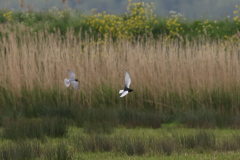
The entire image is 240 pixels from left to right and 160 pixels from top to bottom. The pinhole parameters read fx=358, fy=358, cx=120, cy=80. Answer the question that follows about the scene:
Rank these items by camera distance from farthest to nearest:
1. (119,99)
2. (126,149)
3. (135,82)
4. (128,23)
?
(128,23) → (135,82) → (119,99) → (126,149)

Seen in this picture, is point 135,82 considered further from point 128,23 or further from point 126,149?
point 128,23

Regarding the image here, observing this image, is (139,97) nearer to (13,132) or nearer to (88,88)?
(88,88)

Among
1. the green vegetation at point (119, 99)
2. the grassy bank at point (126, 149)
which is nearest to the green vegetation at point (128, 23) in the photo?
the green vegetation at point (119, 99)

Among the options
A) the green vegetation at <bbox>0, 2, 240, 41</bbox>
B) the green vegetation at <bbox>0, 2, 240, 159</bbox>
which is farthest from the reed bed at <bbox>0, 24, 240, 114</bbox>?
the green vegetation at <bbox>0, 2, 240, 41</bbox>

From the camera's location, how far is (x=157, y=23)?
16.8 m

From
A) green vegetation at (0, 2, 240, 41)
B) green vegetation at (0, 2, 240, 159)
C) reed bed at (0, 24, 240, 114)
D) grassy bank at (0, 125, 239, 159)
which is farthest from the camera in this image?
green vegetation at (0, 2, 240, 41)

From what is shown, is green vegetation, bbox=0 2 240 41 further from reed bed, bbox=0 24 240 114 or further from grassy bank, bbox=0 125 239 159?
grassy bank, bbox=0 125 239 159

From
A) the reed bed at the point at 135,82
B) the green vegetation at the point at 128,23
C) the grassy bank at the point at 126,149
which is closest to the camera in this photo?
the grassy bank at the point at 126,149

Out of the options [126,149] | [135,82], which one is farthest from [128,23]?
[126,149]

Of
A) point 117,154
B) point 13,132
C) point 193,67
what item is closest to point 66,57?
point 193,67

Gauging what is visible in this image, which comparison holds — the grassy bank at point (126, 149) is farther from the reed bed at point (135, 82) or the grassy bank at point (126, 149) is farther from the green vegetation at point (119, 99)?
the reed bed at point (135, 82)

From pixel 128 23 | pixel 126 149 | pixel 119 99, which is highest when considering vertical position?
pixel 128 23

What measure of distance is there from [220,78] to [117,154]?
4.82 metres

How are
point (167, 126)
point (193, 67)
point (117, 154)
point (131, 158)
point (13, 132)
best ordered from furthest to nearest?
point (193, 67) < point (167, 126) < point (13, 132) < point (117, 154) < point (131, 158)
